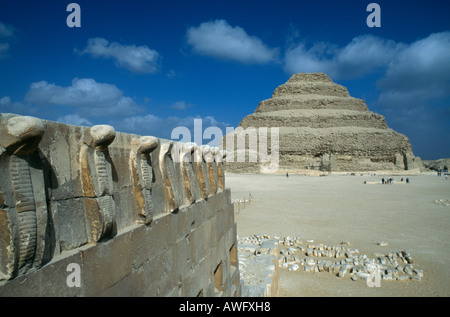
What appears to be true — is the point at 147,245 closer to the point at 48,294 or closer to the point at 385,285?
the point at 48,294

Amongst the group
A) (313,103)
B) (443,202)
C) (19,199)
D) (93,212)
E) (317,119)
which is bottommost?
(443,202)

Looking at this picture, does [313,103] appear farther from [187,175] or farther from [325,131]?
[187,175]

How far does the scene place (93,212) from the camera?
2350 mm

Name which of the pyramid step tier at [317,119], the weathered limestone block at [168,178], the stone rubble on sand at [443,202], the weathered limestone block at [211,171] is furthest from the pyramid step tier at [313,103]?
the weathered limestone block at [168,178]

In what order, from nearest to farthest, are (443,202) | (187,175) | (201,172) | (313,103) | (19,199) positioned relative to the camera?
(19,199) < (187,175) < (201,172) < (443,202) < (313,103)

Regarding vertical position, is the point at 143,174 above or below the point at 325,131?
below

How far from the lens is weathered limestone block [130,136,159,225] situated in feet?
9.70

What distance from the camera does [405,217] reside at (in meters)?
17.3

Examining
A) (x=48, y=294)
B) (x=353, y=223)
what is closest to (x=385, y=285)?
(x=353, y=223)

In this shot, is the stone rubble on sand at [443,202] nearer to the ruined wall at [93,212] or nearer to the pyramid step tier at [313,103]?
the ruined wall at [93,212]

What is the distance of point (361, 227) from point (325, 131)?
5705 centimetres

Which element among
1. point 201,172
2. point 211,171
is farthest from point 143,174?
point 211,171

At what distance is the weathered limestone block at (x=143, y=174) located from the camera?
2.96 m
